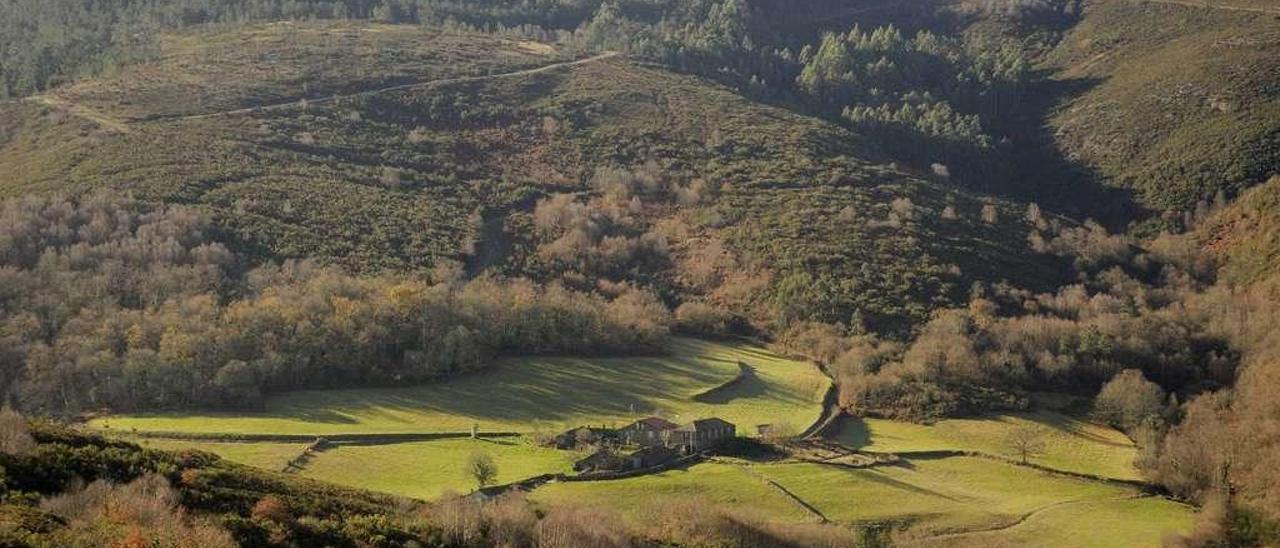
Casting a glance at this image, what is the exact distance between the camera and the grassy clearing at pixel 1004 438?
73562mm

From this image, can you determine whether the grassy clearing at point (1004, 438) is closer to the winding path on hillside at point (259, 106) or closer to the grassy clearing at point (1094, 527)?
the grassy clearing at point (1094, 527)

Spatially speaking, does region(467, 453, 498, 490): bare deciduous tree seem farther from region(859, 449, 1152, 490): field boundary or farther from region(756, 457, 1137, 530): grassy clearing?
region(859, 449, 1152, 490): field boundary

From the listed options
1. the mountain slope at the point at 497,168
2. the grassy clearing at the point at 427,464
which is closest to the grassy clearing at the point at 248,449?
the grassy clearing at the point at 427,464

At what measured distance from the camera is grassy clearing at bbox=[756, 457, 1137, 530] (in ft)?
200

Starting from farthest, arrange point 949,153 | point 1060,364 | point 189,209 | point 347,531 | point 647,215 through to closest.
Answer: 1. point 949,153
2. point 647,215
3. point 189,209
4. point 1060,364
5. point 347,531

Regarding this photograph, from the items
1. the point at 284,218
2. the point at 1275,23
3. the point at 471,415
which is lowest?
the point at 471,415

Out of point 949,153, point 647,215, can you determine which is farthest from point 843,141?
point 647,215

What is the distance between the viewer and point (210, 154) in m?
114

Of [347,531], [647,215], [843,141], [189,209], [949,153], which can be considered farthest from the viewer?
[949,153]

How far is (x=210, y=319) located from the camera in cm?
7588

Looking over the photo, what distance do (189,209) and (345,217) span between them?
552 inches

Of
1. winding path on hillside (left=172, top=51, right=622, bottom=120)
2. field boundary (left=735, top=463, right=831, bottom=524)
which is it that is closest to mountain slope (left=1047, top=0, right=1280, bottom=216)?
winding path on hillside (left=172, top=51, right=622, bottom=120)

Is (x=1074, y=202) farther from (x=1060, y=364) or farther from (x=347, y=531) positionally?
(x=347, y=531)

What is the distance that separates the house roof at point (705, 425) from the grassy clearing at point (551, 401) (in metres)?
3.35
